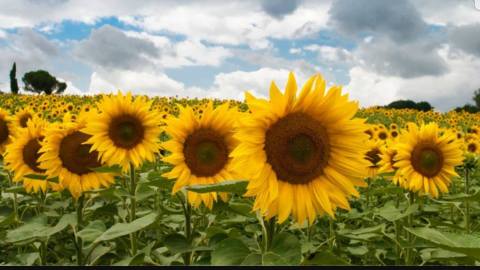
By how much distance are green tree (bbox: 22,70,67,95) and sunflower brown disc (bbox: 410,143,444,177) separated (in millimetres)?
67919

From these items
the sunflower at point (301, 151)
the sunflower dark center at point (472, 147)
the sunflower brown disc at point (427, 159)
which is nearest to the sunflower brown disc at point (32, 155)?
the sunflower at point (301, 151)

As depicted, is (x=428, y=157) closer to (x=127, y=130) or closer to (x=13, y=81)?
(x=127, y=130)

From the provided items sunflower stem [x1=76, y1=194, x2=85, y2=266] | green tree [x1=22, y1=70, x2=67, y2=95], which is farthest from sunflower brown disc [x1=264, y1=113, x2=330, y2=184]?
green tree [x1=22, y1=70, x2=67, y2=95]

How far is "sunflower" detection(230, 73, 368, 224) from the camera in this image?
2.51m

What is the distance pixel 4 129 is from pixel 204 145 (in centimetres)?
343

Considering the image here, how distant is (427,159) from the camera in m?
5.32

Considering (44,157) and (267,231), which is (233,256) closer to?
(267,231)

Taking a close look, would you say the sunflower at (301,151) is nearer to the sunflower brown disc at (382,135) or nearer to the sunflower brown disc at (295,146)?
the sunflower brown disc at (295,146)

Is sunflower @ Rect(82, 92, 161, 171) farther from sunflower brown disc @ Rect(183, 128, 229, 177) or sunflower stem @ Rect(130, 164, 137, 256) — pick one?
sunflower brown disc @ Rect(183, 128, 229, 177)

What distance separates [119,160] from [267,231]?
2035 mm

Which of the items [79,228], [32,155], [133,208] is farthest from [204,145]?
[32,155]

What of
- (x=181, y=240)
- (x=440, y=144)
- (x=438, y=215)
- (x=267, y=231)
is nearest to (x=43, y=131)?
(x=181, y=240)

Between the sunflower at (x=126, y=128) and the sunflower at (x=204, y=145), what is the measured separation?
2.55 feet

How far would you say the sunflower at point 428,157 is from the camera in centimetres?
523
